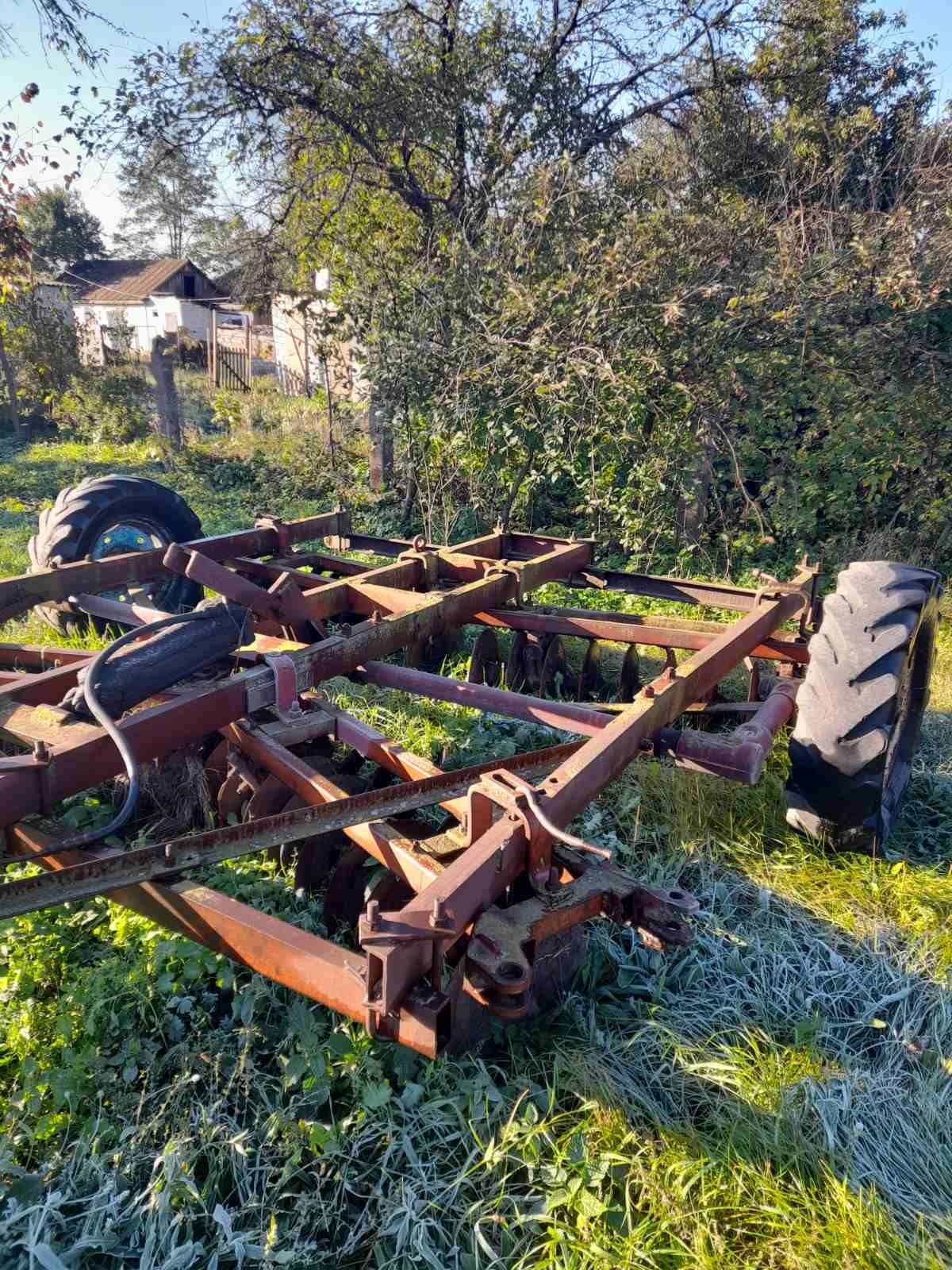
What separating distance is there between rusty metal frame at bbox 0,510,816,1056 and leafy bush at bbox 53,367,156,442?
1164 centimetres

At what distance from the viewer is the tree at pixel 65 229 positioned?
38.0m

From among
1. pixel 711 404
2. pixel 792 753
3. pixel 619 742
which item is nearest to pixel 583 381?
pixel 711 404

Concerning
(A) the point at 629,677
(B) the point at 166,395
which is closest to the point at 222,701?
(A) the point at 629,677

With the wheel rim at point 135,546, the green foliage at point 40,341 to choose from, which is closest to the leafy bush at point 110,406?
the green foliage at point 40,341

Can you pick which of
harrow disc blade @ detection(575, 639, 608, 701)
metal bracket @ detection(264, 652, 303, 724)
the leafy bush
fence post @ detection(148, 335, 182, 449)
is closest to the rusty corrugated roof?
the leafy bush

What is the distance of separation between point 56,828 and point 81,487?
250cm

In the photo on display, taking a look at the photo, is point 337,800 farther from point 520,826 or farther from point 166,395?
point 166,395

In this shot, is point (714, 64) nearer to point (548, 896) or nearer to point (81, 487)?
point (81, 487)

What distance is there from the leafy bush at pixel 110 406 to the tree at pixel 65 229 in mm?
26956

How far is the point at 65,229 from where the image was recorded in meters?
40.5

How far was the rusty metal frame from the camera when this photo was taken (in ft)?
6.19

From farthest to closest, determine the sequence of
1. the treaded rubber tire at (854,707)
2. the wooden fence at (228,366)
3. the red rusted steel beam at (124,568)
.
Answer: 1. the wooden fence at (228,366)
2. the red rusted steel beam at (124,568)
3. the treaded rubber tire at (854,707)

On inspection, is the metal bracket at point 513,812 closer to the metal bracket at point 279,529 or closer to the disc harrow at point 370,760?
the disc harrow at point 370,760

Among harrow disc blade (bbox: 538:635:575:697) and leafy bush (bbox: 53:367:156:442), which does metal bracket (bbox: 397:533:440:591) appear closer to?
harrow disc blade (bbox: 538:635:575:697)
